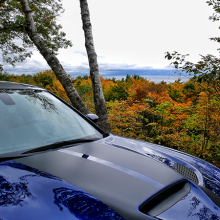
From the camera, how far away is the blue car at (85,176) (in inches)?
47.5

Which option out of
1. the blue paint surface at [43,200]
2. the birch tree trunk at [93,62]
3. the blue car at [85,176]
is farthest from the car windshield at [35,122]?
the birch tree trunk at [93,62]

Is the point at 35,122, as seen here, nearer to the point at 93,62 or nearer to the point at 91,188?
the point at 91,188

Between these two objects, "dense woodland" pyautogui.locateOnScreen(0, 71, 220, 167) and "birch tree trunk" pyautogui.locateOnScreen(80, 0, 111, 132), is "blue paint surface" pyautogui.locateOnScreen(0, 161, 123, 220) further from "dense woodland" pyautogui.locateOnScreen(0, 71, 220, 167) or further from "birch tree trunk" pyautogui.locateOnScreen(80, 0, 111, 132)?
"birch tree trunk" pyautogui.locateOnScreen(80, 0, 111, 132)

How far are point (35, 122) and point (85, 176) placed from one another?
1185 mm

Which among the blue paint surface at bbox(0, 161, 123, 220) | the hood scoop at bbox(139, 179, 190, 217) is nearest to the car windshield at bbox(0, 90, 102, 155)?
the blue paint surface at bbox(0, 161, 123, 220)

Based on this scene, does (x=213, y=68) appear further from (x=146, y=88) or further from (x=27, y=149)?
(x=146, y=88)

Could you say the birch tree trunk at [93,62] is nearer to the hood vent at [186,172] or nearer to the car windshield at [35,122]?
the car windshield at [35,122]

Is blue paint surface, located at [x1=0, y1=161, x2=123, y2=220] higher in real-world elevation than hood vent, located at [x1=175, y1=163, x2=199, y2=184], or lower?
higher

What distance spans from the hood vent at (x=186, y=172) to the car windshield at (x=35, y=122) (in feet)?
3.14

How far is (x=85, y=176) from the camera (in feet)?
4.88

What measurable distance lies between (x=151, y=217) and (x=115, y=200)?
23 cm

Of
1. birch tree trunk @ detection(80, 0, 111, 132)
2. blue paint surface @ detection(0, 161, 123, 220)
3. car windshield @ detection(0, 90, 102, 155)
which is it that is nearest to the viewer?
blue paint surface @ detection(0, 161, 123, 220)

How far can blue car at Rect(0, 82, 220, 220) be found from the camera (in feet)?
3.96

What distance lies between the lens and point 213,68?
4.49 meters
